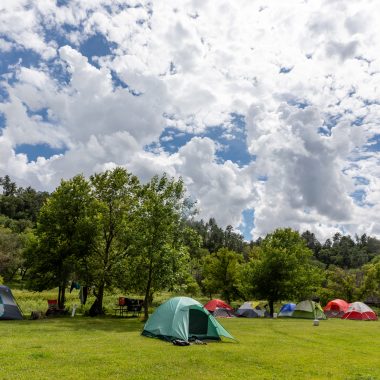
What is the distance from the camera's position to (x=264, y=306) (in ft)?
152

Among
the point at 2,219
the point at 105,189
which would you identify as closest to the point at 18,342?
the point at 105,189

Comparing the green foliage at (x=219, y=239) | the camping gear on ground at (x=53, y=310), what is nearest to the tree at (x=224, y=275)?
the camping gear on ground at (x=53, y=310)

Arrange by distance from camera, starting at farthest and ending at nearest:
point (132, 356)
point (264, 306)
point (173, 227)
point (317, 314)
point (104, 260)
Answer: point (264, 306) < point (317, 314) < point (104, 260) < point (173, 227) < point (132, 356)

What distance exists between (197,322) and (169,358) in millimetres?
5731

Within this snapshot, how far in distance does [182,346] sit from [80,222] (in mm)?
18594

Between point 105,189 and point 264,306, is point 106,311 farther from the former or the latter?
point 264,306

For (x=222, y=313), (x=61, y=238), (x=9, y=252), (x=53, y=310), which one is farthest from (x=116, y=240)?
(x=9, y=252)

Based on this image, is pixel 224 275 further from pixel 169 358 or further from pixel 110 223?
pixel 169 358

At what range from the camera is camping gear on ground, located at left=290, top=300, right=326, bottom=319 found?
4261cm

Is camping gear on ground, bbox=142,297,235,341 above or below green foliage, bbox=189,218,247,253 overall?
below

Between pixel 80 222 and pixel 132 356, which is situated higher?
pixel 80 222

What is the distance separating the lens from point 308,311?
4288cm

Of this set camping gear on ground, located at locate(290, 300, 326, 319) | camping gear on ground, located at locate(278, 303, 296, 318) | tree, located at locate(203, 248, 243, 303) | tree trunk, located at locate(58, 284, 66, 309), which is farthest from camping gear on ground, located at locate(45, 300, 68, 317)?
tree, located at locate(203, 248, 243, 303)

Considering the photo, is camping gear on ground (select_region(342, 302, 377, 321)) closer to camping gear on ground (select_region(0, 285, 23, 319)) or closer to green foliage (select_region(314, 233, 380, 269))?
camping gear on ground (select_region(0, 285, 23, 319))
